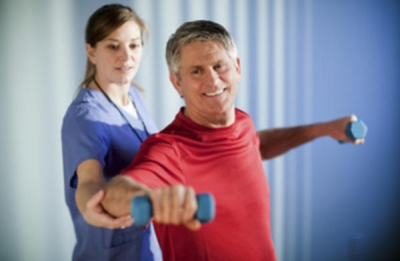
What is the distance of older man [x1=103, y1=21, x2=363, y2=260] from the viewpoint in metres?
1.00

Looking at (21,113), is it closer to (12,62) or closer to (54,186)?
(12,62)

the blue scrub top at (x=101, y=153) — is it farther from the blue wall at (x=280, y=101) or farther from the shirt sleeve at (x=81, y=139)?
the blue wall at (x=280, y=101)

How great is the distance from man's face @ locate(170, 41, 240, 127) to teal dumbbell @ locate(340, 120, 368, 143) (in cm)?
33

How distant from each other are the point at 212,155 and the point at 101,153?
263 mm

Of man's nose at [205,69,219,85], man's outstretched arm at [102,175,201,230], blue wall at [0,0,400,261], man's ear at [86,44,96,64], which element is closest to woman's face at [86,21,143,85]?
man's ear at [86,44,96,64]

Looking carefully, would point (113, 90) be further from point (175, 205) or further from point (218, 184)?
point (175, 205)

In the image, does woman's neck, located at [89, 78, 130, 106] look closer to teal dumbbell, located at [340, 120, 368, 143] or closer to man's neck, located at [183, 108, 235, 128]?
man's neck, located at [183, 108, 235, 128]

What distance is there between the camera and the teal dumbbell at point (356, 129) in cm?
118

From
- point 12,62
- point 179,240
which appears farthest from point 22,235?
point 179,240

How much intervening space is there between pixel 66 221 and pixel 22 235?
152 mm

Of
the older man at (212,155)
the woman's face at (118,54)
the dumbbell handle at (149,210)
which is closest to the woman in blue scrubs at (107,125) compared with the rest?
the woman's face at (118,54)

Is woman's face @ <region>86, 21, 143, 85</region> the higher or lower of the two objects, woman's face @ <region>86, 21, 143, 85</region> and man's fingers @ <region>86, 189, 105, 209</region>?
the higher

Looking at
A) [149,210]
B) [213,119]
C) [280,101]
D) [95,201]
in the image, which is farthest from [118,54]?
[280,101]

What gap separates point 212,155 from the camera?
1058mm
